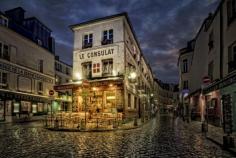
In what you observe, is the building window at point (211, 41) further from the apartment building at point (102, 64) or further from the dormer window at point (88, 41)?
the dormer window at point (88, 41)

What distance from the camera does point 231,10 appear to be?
15.6 meters

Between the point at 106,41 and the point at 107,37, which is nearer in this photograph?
the point at 106,41

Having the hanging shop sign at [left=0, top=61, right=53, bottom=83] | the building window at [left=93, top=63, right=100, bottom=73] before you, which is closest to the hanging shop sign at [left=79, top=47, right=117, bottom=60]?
the building window at [left=93, top=63, right=100, bottom=73]

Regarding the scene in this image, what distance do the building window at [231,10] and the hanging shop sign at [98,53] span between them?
11248mm

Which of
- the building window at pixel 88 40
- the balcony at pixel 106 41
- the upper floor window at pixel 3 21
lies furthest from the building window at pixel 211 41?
the upper floor window at pixel 3 21

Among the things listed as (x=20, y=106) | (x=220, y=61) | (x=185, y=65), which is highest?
(x=185, y=65)

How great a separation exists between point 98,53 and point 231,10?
13.4m

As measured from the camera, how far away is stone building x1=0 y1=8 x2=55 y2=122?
26.1m

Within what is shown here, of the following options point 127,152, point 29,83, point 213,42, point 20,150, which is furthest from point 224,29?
point 29,83

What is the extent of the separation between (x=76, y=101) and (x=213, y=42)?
48.7ft

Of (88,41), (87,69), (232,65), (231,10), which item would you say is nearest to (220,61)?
(232,65)

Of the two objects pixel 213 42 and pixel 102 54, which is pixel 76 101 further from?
pixel 213 42

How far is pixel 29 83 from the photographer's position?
100 ft

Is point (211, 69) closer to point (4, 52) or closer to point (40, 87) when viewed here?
point (4, 52)
